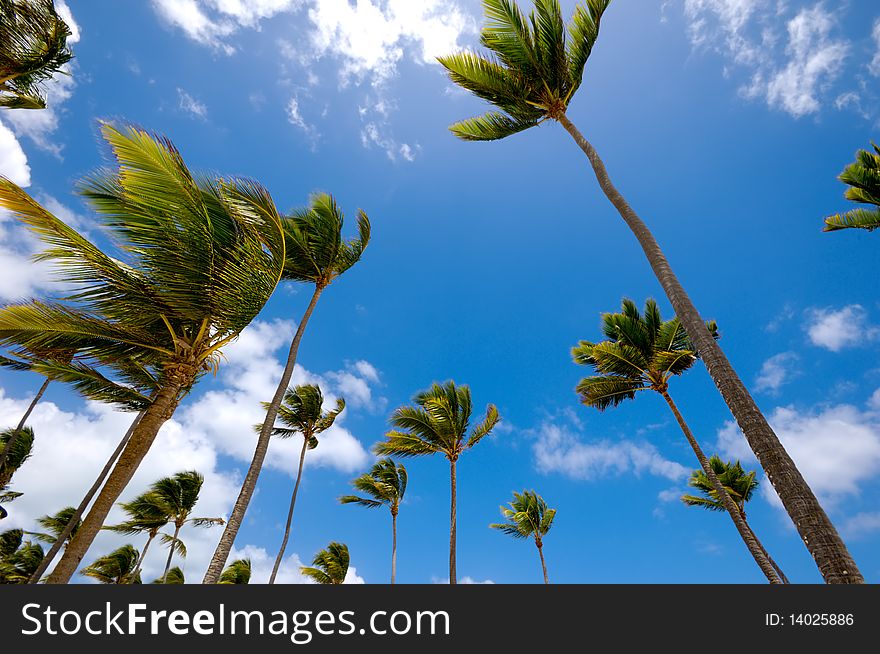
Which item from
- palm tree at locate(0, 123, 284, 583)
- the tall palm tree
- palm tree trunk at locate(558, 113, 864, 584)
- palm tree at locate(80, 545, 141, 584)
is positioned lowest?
palm tree trunk at locate(558, 113, 864, 584)

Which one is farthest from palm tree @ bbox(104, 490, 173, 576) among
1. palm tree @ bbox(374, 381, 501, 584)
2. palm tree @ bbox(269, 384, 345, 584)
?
palm tree @ bbox(374, 381, 501, 584)

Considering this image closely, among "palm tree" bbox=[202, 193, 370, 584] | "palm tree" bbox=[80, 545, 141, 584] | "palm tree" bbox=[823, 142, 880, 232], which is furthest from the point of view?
"palm tree" bbox=[80, 545, 141, 584]

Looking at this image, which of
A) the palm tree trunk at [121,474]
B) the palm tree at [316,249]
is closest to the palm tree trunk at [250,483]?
the palm tree at [316,249]

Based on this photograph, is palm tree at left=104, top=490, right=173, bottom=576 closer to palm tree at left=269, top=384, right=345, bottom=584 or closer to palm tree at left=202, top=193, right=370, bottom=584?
palm tree at left=269, top=384, right=345, bottom=584

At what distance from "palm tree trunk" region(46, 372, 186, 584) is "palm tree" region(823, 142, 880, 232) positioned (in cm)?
1844

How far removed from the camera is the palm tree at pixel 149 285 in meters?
5.36

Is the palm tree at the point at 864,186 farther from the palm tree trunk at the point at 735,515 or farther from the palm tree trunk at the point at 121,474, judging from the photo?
the palm tree trunk at the point at 121,474

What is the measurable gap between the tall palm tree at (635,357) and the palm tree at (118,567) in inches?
1440

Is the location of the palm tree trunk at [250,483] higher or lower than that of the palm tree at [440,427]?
lower

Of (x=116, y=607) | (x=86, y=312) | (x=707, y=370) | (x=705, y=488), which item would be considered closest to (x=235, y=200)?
(x=86, y=312)

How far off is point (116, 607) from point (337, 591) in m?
1.50

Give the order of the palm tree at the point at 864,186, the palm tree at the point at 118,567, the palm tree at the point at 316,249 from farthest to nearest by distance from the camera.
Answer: the palm tree at the point at 118,567, the palm tree at the point at 864,186, the palm tree at the point at 316,249

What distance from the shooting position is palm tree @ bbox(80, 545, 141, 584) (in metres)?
30.5

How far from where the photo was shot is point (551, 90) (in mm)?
9469
